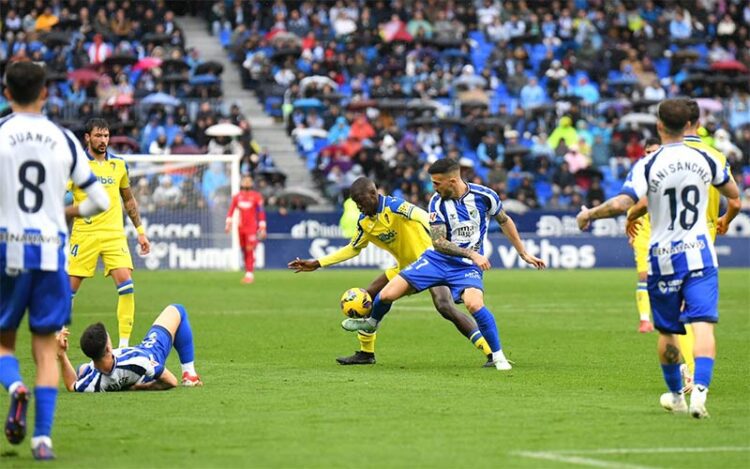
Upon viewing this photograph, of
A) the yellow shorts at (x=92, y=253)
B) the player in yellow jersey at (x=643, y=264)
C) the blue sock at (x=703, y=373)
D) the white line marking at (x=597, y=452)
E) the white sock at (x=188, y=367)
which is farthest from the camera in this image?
the player in yellow jersey at (x=643, y=264)

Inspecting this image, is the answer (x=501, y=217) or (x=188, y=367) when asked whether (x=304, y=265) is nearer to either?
(x=501, y=217)

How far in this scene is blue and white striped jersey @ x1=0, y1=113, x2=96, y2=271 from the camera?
27.0 feet

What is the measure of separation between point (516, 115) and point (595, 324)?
22.8 meters

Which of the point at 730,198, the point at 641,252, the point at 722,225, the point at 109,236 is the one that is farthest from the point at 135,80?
the point at 730,198

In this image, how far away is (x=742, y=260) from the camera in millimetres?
38750

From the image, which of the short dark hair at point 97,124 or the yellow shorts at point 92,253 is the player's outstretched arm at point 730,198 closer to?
the short dark hair at point 97,124

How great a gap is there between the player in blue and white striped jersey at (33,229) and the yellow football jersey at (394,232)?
6035mm

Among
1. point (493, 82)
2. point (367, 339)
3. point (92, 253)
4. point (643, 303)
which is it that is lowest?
point (643, 303)

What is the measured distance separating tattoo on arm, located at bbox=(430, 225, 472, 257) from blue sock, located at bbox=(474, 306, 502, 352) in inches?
23.5

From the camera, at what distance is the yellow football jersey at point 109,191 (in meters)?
15.1

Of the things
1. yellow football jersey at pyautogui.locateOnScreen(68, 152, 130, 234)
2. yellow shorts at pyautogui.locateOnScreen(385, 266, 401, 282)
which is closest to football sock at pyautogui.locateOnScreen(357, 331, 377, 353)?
yellow shorts at pyautogui.locateOnScreen(385, 266, 401, 282)

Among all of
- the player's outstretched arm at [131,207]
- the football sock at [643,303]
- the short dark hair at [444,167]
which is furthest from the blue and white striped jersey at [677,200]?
the football sock at [643,303]

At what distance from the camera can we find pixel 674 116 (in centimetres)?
975

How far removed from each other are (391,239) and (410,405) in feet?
13.5
